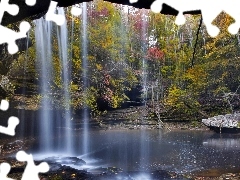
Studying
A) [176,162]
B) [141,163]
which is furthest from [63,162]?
[176,162]

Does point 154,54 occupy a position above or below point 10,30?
above

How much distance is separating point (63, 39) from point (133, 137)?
22.4 feet

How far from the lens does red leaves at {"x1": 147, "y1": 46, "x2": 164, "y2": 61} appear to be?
22.4m

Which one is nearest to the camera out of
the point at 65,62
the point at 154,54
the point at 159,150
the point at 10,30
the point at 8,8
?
the point at 8,8

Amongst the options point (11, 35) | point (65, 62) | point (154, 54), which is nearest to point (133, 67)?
point (154, 54)

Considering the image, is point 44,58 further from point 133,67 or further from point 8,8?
point 8,8

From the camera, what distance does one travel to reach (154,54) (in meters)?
22.5

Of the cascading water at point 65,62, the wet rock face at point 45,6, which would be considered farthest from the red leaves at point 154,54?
the wet rock face at point 45,6

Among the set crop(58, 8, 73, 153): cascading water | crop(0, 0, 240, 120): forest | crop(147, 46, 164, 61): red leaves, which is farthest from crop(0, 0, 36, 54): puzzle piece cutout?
crop(147, 46, 164, 61): red leaves

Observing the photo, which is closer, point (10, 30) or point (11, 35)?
point (10, 30)

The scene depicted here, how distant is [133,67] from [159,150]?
32.7ft

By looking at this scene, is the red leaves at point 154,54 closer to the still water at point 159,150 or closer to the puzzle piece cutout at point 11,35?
the still water at point 159,150

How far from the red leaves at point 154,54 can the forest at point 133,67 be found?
70mm

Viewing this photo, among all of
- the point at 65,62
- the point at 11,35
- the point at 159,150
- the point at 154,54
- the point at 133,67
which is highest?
the point at 154,54
